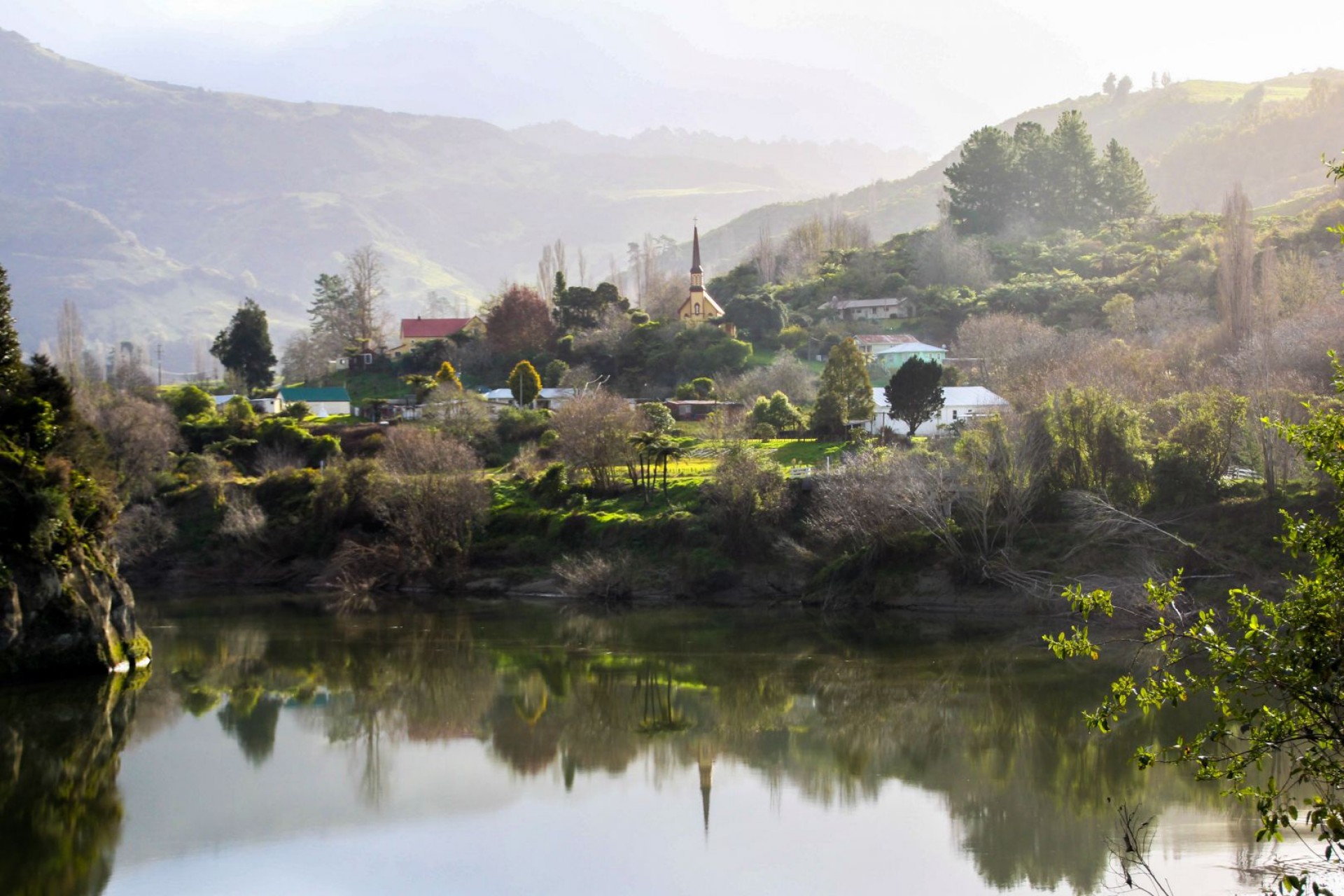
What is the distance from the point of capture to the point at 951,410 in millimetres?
52656

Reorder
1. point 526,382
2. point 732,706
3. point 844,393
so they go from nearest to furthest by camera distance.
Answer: point 732,706 → point 844,393 → point 526,382

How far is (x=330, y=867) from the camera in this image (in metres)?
19.0

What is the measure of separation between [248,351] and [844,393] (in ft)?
135

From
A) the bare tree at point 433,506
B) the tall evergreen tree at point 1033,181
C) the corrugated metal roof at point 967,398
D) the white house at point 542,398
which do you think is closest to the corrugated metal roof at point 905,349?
the corrugated metal roof at point 967,398

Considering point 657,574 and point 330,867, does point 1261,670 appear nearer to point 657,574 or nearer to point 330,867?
point 330,867

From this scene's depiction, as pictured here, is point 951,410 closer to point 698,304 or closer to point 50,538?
point 698,304

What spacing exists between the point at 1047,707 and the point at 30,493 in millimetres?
23203

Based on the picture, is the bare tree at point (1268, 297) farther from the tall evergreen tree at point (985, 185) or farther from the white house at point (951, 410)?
the tall evergreen tree at point (985, 185)

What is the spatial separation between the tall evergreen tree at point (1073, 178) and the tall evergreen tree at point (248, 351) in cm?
5797

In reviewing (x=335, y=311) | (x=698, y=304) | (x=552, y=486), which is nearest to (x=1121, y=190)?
(x=698, y=304)

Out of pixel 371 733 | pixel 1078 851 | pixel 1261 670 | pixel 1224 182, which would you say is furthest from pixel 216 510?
pixel 1224 182

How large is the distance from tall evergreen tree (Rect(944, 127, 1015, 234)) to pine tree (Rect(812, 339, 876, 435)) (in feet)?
159

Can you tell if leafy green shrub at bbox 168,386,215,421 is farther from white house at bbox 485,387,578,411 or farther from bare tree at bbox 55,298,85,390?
bare tree at bbox 55,298,85,390

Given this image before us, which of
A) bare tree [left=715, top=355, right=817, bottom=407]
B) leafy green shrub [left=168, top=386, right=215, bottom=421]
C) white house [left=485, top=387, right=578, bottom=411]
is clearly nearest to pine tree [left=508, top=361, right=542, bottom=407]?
white house [left=485, top=387, right=578, bottom=411]
